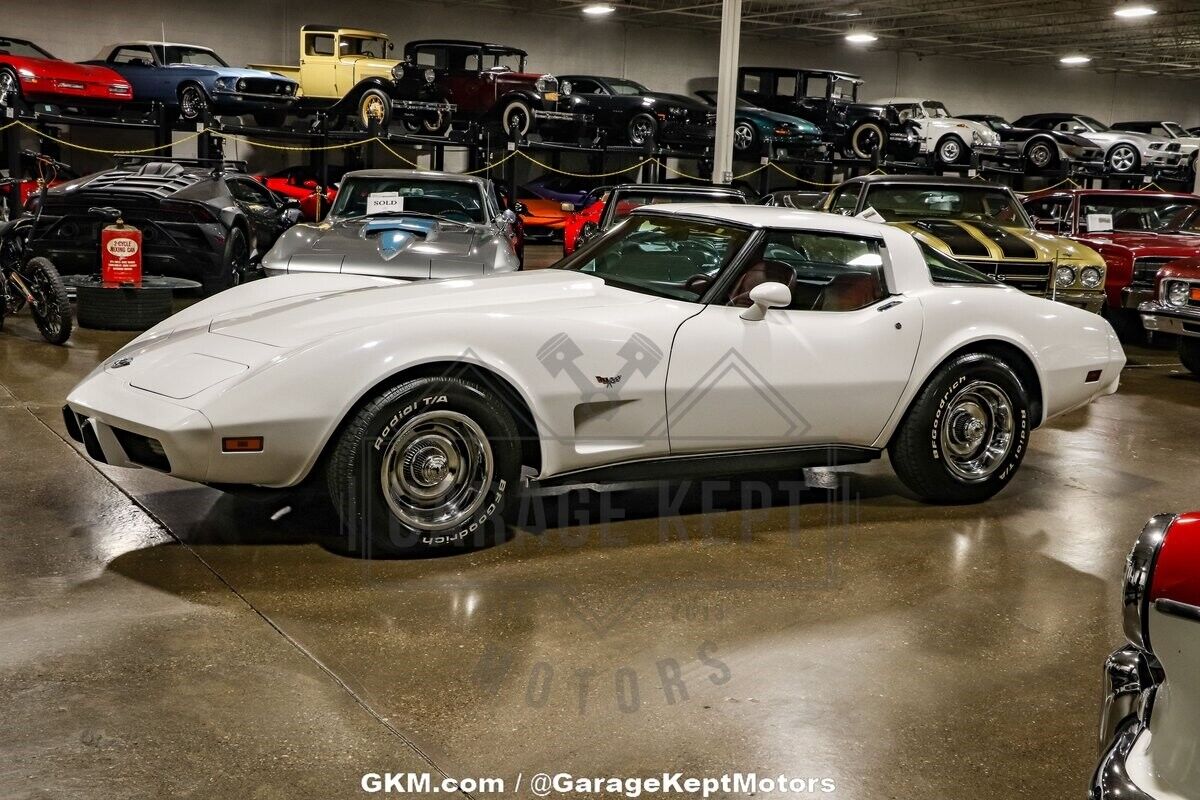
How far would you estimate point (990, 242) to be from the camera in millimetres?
10523

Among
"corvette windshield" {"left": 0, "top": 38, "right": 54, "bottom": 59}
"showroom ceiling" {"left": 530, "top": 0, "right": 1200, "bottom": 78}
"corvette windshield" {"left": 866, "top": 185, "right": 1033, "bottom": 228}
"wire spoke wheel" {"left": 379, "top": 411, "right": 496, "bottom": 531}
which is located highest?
"showroom ceiling" {"left": 530, "top": 0, "right": 1200, "bottom": 78}

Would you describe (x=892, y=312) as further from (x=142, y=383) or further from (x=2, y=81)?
(x=2, y=81)

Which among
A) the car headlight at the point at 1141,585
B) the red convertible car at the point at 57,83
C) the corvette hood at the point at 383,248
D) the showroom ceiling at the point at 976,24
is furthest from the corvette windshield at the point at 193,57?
the car headlight at the point at 1141,585

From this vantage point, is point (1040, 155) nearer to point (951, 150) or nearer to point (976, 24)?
point (951, 150)

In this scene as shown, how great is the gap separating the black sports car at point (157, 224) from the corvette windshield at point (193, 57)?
856 centimetres

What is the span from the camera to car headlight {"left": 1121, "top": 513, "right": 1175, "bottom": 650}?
2084mm

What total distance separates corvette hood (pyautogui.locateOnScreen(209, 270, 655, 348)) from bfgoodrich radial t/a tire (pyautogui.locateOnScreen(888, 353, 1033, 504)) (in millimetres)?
1404

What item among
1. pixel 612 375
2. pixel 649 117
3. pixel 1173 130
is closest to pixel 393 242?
pixel 612 375

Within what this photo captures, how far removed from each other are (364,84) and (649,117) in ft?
16.2

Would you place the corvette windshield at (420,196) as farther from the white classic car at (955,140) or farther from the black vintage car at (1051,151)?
the black vintage car at (1051,151)

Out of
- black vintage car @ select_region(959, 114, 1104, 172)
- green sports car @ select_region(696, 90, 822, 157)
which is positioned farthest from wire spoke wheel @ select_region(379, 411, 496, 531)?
black vintage car @ select_region(959, 114, 1104, 172)

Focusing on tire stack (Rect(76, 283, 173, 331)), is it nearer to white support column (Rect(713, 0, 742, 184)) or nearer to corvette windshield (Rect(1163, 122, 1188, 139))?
white support column (Rect(713, 0, 742, 184))

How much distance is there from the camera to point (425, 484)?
4.24 meters

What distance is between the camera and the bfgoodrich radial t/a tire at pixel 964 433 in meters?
5.18
